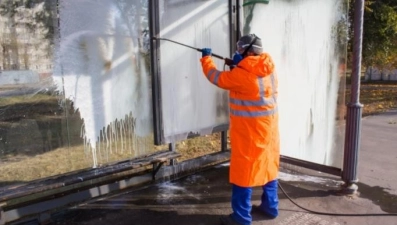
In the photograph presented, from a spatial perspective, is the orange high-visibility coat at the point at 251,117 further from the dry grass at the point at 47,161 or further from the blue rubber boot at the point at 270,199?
the dry grass at the point at 47,161

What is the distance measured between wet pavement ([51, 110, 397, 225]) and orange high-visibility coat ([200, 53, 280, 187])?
0.62 meters

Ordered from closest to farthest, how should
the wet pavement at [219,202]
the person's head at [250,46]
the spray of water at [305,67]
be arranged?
1. the person's head at [250,46]
2. the wet pavement at [219,202]
3. the spray of water at [305,67]

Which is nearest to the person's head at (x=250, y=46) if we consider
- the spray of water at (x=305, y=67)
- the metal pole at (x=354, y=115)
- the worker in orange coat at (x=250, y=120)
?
the worker in orange coat at (x=250, y=120)

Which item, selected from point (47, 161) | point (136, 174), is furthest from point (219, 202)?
point (47, 161)

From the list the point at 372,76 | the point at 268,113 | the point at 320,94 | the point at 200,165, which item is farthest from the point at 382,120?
the point at 372,76

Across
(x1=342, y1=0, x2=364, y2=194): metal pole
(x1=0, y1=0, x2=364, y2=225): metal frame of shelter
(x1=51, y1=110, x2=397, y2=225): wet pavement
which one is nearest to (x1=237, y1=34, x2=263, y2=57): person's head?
(x1=0, y1=0, x2=364, y2=225): metal frame of shelter

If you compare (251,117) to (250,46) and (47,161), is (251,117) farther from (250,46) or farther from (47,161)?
(47,161)

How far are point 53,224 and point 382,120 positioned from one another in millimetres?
8895

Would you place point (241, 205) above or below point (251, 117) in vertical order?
below

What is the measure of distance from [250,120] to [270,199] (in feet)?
2.77

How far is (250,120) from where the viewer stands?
307cm

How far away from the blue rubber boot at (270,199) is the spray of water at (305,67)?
195cm

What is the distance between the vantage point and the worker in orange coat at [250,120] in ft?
9.95

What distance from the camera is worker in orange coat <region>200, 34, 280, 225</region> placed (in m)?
3.03
